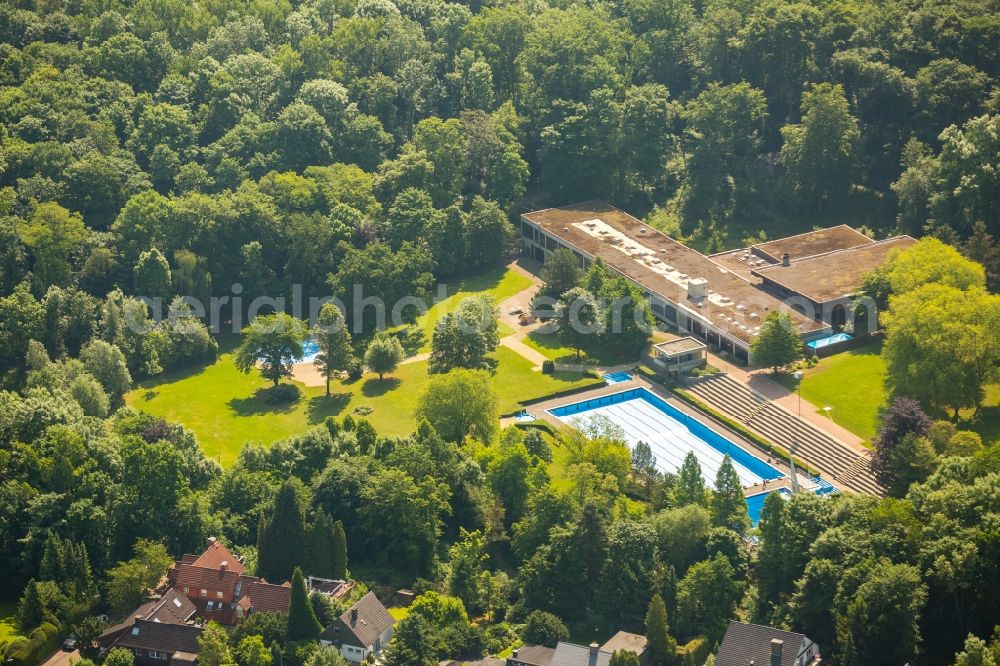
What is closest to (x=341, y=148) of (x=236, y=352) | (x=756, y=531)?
(x=236, y=352)

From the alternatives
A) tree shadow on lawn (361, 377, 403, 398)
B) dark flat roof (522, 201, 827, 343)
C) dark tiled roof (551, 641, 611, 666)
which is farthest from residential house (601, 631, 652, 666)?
tree shadow on lawn (361, 377, 403, 398)

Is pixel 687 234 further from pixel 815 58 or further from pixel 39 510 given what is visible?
pixel 39 510

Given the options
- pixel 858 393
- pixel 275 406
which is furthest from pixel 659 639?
pixel 275 406

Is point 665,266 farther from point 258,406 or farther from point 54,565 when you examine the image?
point 54,565

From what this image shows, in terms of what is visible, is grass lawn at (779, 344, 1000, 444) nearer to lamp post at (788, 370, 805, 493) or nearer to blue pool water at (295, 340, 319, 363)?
lamp post at (788, 370, 805, 493)

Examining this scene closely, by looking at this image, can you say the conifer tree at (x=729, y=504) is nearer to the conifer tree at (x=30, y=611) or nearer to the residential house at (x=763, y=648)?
the residential house at (x=763, y=648)
